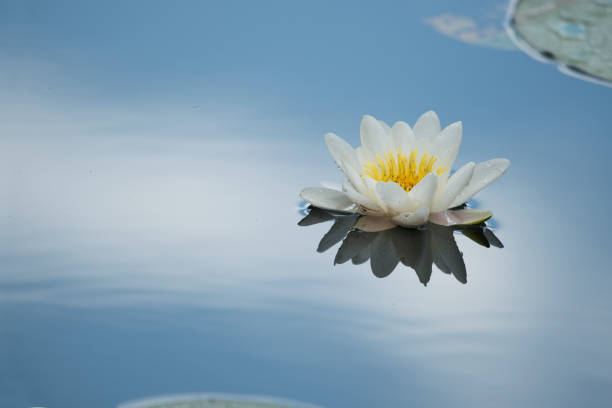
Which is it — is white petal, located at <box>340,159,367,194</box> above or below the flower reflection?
above

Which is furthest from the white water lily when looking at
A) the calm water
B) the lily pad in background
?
the lily pad in background

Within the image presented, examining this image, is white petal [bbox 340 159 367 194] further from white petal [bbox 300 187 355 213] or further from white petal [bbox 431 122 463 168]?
white petal [bbox 431 122 463 168]

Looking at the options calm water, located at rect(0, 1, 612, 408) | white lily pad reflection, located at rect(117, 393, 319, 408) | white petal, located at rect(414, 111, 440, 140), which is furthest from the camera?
white petal, located at rect(414, 111, 440, 140)

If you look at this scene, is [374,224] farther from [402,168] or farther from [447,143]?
[447,143]

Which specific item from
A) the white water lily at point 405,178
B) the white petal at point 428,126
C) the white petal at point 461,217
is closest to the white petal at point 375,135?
the white water lily at point 405,178

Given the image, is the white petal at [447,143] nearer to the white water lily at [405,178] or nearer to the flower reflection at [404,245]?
the white water lily at [405,178]

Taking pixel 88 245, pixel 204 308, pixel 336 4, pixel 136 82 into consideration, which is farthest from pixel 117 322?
pixel 336 4

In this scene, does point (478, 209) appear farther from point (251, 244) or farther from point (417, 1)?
point (417, 1)
